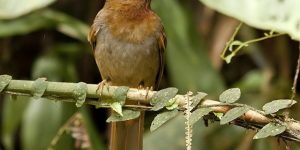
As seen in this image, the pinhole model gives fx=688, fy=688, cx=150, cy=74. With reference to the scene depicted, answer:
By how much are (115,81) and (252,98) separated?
71 cm

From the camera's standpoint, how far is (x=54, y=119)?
2.59m

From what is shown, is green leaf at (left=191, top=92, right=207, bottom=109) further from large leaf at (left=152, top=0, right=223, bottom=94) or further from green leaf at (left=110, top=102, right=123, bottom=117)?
large leaf at (left=152, top=0, right=223, bottom=94)

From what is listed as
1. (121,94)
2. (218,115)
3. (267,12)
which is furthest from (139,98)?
(267,12)

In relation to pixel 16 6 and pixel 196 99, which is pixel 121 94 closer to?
pixel 196 99

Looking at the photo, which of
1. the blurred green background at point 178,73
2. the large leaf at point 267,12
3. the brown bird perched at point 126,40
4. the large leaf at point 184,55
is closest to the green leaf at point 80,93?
the large leaf at point 267,12

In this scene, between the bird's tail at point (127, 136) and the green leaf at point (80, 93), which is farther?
the bird's tail at point (127, 136)

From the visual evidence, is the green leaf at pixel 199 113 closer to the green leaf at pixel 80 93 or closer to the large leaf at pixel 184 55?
the green leaf at pixel 80 93

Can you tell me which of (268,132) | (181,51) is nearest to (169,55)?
(181,51)

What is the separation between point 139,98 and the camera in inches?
46.3

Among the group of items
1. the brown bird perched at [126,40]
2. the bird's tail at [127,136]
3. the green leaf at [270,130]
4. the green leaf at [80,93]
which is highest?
the brown bird perched at [126,40]

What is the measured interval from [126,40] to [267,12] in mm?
754

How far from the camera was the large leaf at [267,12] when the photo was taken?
130 cm

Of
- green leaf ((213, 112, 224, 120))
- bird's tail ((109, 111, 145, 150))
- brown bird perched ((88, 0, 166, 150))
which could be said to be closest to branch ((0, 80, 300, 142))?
green leaf ((213, 112, 224, 120))

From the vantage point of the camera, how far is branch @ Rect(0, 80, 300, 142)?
1062mm
